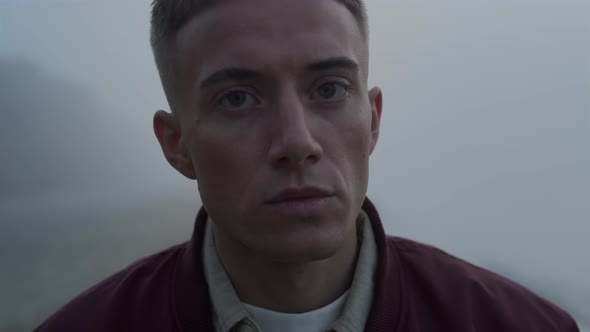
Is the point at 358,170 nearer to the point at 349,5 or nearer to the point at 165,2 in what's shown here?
the point at 349,5

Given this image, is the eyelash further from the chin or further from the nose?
the chin

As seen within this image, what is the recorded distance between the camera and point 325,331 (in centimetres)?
84

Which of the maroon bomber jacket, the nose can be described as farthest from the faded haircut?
the maroon bomber jacket

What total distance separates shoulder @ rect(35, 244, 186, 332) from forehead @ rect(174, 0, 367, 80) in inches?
19.1

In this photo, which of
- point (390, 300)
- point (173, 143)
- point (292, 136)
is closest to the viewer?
point (292, 136)

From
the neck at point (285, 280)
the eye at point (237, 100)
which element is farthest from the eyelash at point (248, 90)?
the neck at point (285, 280)

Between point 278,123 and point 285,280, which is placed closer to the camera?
point 278,123

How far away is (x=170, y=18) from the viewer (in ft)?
2.90

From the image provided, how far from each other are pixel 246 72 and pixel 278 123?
0.36 ft

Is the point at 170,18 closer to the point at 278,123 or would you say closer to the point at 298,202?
the point at 278,123

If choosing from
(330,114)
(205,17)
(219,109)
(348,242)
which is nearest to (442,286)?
(348,242)

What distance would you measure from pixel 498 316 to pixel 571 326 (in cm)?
20

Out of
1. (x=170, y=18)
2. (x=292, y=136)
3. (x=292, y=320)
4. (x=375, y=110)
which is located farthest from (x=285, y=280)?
(x=170, y=18)

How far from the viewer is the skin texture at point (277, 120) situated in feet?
2.39
